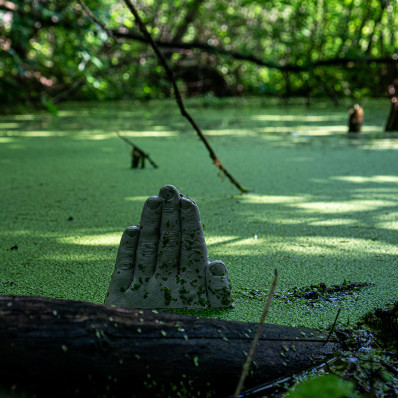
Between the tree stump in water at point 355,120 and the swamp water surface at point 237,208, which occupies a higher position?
the tree stump in water at point 355,120

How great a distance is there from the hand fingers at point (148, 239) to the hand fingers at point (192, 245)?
0.19 ft

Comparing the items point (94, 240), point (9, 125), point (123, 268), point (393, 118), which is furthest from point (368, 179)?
point (9, 125)

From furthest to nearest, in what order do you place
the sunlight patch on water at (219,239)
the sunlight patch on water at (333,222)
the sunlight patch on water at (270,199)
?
the sunlight patch on water at (270,199) < the sunlight patch on water at (333,222) < the sunlight patch on water at (219,239)

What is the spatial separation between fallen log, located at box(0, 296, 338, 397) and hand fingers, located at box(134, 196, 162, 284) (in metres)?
0.27

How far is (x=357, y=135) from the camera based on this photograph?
427 cm

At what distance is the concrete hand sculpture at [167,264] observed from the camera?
1161 mm

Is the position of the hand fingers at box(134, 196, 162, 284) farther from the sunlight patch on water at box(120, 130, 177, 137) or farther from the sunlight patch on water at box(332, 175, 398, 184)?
the sunlight patch on water at box(120, 130, 177, 137)

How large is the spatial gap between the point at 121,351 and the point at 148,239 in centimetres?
37

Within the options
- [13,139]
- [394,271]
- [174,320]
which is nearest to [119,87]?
[13,139]

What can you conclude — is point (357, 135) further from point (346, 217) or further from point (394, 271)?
point (394, 271)

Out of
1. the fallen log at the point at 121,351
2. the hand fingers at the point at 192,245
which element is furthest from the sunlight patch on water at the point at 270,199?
the fallen log at the point at 121,351

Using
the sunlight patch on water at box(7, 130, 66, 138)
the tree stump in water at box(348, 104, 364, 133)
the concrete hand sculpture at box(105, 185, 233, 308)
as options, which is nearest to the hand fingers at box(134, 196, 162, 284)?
the concrete hand sculpture at box(105, 185, 233, 308)

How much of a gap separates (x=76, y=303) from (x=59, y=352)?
10 centimetres

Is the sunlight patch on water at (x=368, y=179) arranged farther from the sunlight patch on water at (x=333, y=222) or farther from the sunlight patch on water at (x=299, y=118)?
the sunlight patch on water at (x=299, y=118)
